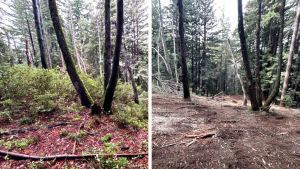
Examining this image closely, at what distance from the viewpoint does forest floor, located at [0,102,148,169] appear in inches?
65.1

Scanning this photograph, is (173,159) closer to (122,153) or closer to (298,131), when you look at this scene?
(122,153)

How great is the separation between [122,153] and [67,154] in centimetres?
71

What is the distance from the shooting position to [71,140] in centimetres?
213

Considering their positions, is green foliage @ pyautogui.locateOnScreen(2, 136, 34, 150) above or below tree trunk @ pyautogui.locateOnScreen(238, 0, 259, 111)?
below

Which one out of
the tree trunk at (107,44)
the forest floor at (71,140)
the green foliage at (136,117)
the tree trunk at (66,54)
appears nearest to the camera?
the forest floor at (71,140)

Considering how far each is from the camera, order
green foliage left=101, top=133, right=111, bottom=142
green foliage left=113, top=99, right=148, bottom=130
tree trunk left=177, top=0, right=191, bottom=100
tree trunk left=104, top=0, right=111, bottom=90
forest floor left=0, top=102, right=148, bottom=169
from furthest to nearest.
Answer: tree trunk left=177, top=0, right=191, bottom=100 → tree trunk left=104, top=0, right=111, bottom=90 → green foliage left=113, top=99, right=148, bottom=130 → green foliage left=101, top=133, right=111, bottom=142 → forest floor left=0, top=102, right=148, bottom=169

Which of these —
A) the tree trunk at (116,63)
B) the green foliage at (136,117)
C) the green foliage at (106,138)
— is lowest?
the green foliage at (106,138)

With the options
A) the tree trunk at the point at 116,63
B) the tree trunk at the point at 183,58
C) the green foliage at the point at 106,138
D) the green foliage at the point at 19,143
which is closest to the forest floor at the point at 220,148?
the green foliage at the point at 106,138

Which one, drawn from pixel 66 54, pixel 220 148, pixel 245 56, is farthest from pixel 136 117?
pixel 245 56

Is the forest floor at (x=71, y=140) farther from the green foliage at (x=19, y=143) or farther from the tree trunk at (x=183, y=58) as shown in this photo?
the tree trunk at (x=183, y=58)

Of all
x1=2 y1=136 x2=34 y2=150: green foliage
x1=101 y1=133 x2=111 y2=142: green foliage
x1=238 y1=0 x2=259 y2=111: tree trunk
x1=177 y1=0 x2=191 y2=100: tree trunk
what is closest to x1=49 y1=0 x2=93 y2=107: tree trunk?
x1=101 y1=133 x2=111 y2=142: green foliage

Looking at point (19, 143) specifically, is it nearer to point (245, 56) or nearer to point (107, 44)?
point (107, 44)

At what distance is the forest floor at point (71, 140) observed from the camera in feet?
5.42

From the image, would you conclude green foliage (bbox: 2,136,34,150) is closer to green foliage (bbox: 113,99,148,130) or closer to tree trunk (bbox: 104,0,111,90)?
green foliage (bbox: 113,99,148,130)
